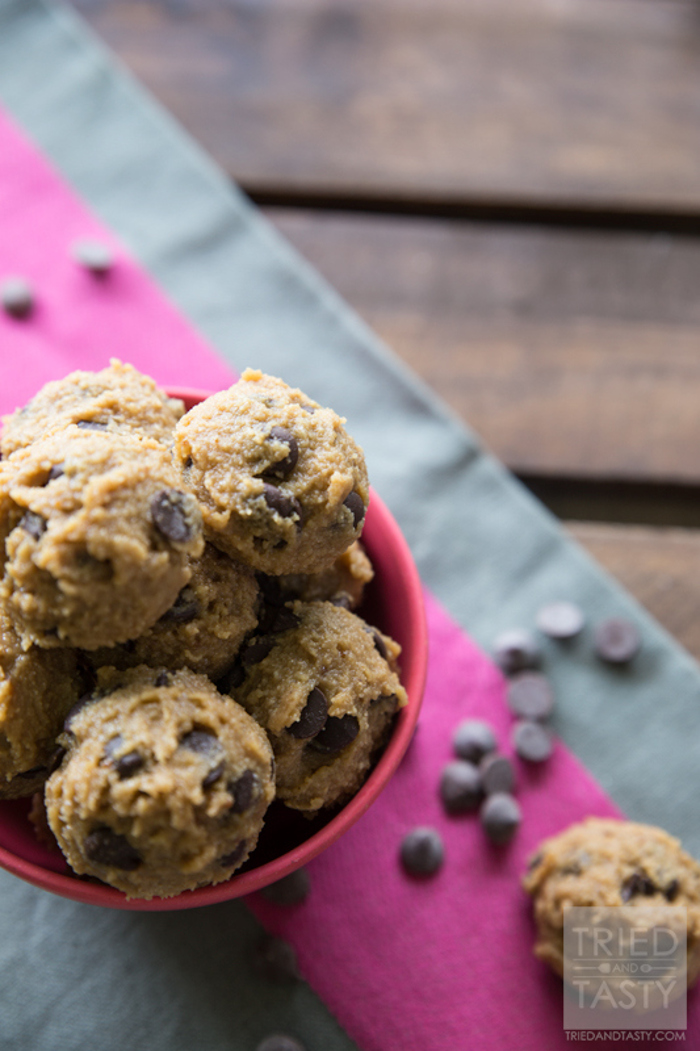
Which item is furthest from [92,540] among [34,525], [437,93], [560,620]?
[437,93]

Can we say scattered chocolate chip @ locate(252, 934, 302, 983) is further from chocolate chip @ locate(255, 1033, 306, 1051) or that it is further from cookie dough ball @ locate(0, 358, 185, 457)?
cookie dough ball @ locate(0, 358, 185, 457)

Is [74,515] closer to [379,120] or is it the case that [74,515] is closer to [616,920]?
[616,920]

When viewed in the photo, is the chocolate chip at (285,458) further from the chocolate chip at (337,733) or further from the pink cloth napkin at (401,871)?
the pink cloth napkin at (401,871)

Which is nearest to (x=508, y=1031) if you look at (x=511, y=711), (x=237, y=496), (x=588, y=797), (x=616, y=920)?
(x=616, y=920)

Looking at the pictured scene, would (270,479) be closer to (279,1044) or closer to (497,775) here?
(497,775)

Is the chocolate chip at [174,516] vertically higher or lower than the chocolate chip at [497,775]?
higher

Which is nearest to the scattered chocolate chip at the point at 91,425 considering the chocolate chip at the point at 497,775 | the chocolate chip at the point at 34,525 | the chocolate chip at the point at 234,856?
the chocolate chip at the point at 34,525

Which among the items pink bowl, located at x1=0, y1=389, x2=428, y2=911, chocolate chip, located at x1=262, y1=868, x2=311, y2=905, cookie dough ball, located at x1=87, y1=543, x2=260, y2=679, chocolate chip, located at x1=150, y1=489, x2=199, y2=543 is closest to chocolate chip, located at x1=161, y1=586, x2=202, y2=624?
cookie dough ball, located at x1=87, y1=543, x2=260, y2=679
